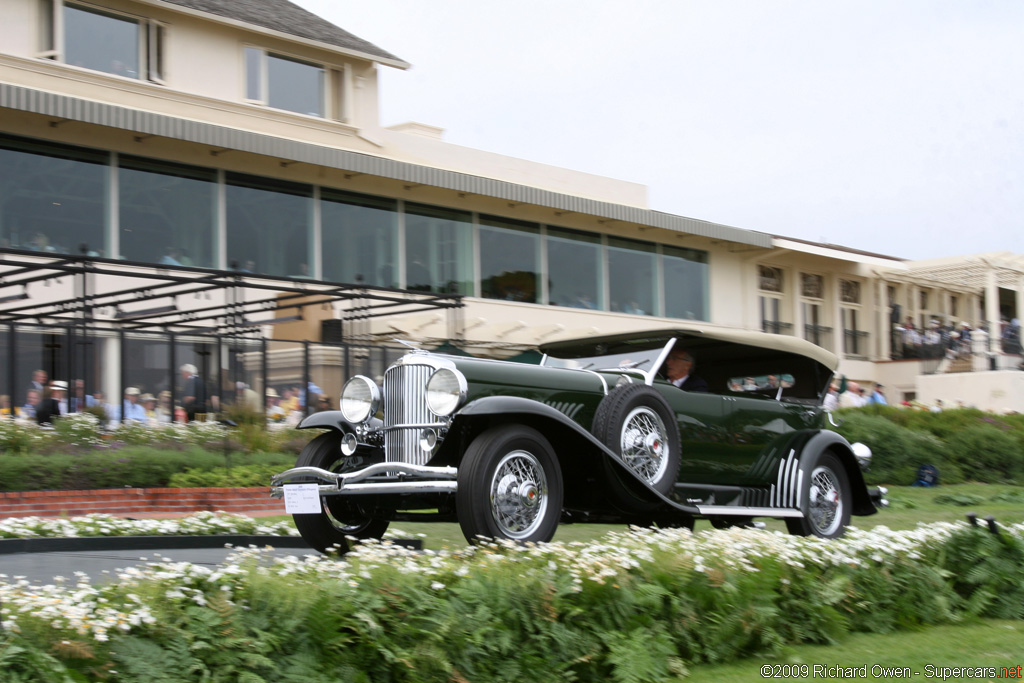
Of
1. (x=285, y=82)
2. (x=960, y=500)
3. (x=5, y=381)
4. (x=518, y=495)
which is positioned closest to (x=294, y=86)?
(x=285, y=82)

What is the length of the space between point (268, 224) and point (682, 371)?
14437 millimetres

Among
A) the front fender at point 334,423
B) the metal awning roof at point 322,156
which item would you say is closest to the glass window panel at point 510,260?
the metal awning roof at point 322,156

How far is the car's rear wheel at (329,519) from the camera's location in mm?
7574

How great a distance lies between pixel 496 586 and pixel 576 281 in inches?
892

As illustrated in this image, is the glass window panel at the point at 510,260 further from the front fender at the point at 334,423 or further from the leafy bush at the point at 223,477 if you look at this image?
the front fender at the point at 334,423

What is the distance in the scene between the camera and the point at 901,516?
12.1 metres

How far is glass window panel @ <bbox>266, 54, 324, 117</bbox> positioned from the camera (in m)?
22.9

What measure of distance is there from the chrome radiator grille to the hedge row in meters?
12.1

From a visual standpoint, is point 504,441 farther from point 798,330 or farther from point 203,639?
point 798,330

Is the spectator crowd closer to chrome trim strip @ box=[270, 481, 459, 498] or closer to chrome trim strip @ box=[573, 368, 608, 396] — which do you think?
chrome trim strip @ box=[270, 481, 459, 498]

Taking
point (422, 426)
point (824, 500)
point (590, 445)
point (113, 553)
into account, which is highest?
point (422, 426)

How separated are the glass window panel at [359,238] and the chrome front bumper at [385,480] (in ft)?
51.5

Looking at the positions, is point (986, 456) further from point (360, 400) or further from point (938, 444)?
point (360, 400)

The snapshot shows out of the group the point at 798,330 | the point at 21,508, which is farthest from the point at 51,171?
the point at 798,330
